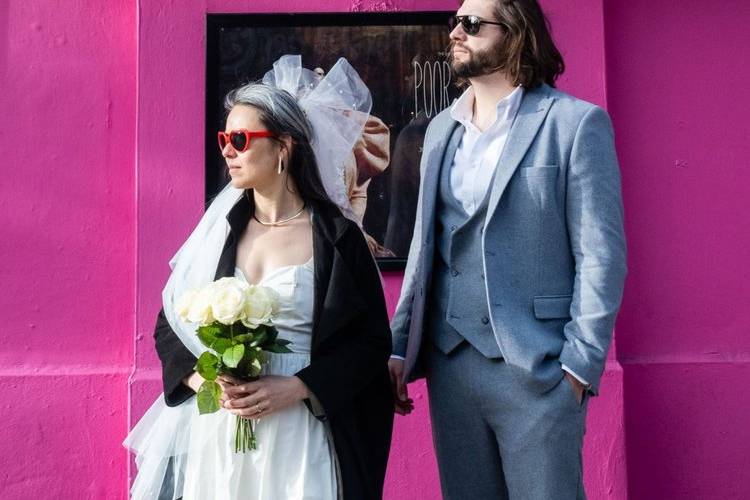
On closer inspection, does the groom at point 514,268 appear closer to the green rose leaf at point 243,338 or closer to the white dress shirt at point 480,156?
the white dress shirt at point 480,156

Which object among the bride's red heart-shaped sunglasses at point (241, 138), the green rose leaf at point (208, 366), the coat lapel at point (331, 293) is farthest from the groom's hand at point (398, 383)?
the bride's red heart-shaped sunglasses at point (241, 138)

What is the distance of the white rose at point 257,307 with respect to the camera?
264 cm

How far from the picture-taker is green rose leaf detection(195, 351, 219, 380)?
2.71m

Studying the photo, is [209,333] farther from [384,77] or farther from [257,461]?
[384,77]

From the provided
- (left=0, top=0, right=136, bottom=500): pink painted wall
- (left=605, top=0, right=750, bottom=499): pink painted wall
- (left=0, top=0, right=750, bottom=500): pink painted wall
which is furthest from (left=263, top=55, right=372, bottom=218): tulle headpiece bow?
(left=605, top=0, right=750, bottom=499): pink painted wall

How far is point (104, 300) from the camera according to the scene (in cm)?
464

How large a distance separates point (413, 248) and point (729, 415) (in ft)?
7.15

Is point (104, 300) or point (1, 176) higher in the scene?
point (1, 176)

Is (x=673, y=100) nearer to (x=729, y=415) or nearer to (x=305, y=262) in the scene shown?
(x=729, y=415)

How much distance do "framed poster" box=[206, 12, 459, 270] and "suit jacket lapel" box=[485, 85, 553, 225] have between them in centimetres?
165

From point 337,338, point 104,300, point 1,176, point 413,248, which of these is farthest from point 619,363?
point 1,176

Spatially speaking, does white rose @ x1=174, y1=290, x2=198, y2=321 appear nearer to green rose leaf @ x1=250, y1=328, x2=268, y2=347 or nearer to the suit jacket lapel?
green rose leaf @ x1=250, y1=328, x2=268, y2=347

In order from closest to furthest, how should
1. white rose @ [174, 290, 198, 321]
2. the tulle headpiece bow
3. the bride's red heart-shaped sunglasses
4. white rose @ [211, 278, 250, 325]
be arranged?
A: white rose @ [211, 278, 250, 325] → white rose @ [174, 290, 198, 321] → the bride's red heart-shaped sunglasses → the tulle headpiece bow

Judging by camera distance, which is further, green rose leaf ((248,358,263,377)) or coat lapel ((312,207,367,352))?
coat lapel ((312,207,367,352))
